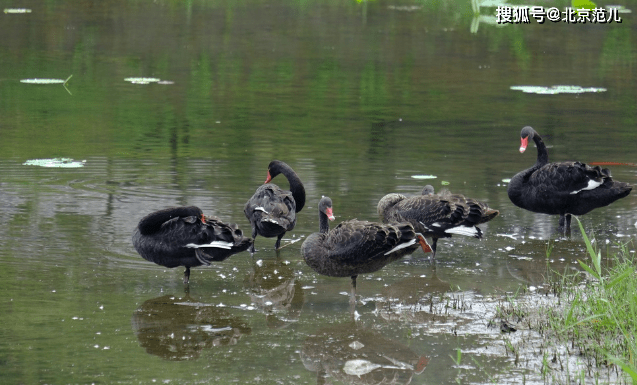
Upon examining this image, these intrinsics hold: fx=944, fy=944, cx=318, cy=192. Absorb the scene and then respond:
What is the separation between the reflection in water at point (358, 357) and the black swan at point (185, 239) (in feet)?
4.18

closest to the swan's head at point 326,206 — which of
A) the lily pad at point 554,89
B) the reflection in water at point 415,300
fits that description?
the reflection in water at point 415,300

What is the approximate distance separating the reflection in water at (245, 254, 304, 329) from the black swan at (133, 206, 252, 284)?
1.01 feet

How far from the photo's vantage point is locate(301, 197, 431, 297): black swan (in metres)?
6.32

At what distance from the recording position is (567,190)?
8.42 metres

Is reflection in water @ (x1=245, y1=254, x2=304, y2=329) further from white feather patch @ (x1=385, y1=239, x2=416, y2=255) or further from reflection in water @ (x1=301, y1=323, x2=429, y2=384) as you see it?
white feather patch @ (x1=385, y1=239, x2=416, y2=255)

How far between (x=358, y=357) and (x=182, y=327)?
3.81 ft

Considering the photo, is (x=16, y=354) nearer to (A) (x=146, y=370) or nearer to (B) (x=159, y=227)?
(A) (x=146, y=370)

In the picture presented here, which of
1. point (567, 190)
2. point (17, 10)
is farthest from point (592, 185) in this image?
point (17, 10)

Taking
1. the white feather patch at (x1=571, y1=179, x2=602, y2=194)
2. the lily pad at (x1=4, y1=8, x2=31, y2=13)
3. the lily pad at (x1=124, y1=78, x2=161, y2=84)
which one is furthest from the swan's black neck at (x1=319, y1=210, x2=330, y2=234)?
the lily pad at (x1=4, y1=8, x2=31, y2=13)

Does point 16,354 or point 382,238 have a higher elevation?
point 382,238

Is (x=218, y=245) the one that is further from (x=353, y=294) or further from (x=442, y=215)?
(x=442, y=215)

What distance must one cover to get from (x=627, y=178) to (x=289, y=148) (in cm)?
390

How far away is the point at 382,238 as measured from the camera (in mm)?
6352

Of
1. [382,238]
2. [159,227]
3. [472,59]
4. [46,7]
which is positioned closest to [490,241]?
[382,238]
